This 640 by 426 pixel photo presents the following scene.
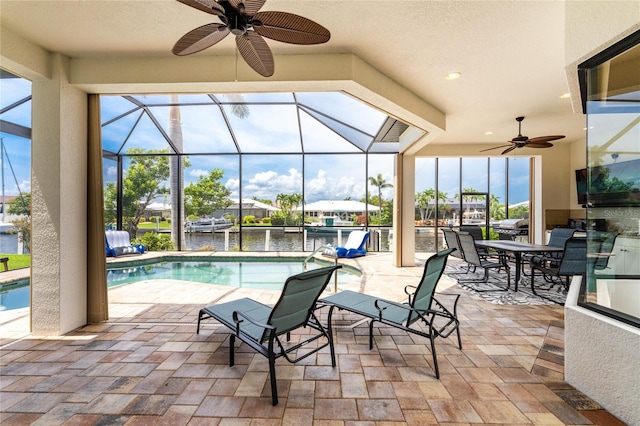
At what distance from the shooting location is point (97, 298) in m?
3.32

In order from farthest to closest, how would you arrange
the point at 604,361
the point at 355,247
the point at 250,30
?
the point at 355,247
the point at 250,30
the point at 604,361

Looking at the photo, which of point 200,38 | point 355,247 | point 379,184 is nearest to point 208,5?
point 200,38

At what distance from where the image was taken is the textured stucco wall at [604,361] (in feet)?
5.54

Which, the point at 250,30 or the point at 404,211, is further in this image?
the point at 404,211

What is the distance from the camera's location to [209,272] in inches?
269

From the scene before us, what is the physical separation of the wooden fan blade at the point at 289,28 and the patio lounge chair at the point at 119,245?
8145mm

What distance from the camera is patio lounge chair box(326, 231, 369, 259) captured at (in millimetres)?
7781

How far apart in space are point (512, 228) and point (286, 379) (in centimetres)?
941

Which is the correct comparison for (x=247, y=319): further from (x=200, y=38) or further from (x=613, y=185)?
(x=613, y=185)

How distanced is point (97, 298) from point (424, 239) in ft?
29.1

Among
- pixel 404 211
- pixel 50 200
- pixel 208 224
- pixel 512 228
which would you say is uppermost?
pixel 50 200

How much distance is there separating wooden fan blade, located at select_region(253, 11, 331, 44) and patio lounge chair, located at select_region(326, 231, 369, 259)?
20.2 feet

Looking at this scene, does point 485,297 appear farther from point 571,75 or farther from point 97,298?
point 97,298

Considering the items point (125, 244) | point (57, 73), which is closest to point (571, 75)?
point (57, 73)
